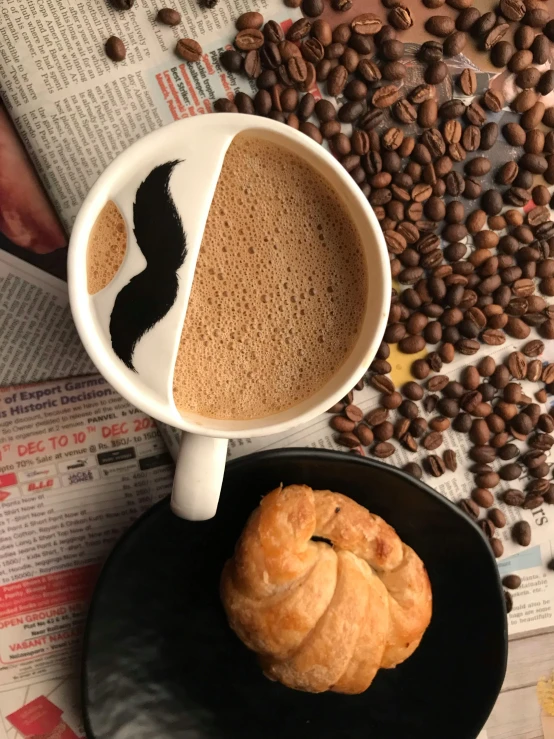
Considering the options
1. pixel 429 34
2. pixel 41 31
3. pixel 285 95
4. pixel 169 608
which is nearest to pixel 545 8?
pixel 429 34

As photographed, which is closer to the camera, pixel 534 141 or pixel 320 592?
pixel 320 592

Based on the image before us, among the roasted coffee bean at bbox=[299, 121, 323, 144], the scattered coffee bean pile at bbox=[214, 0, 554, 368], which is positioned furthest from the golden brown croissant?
the roasted coffee bean at bbox=[299, 121, 323, 144]

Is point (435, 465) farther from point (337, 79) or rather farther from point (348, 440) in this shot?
point (337, 79)

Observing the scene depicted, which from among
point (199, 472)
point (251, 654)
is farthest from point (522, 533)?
point (199, 472)

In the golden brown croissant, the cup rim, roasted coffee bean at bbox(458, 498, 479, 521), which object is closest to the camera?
the cup rim

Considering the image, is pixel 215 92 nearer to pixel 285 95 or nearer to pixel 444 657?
pixel 285 95

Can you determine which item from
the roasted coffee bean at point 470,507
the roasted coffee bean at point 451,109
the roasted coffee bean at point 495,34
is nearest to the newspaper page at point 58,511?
the roasted coffee bean at point 470,507

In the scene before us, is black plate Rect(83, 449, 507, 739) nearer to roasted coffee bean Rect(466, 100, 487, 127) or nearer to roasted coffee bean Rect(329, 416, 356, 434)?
roasted coffee bean Rect(329, 416, 356, 434)
